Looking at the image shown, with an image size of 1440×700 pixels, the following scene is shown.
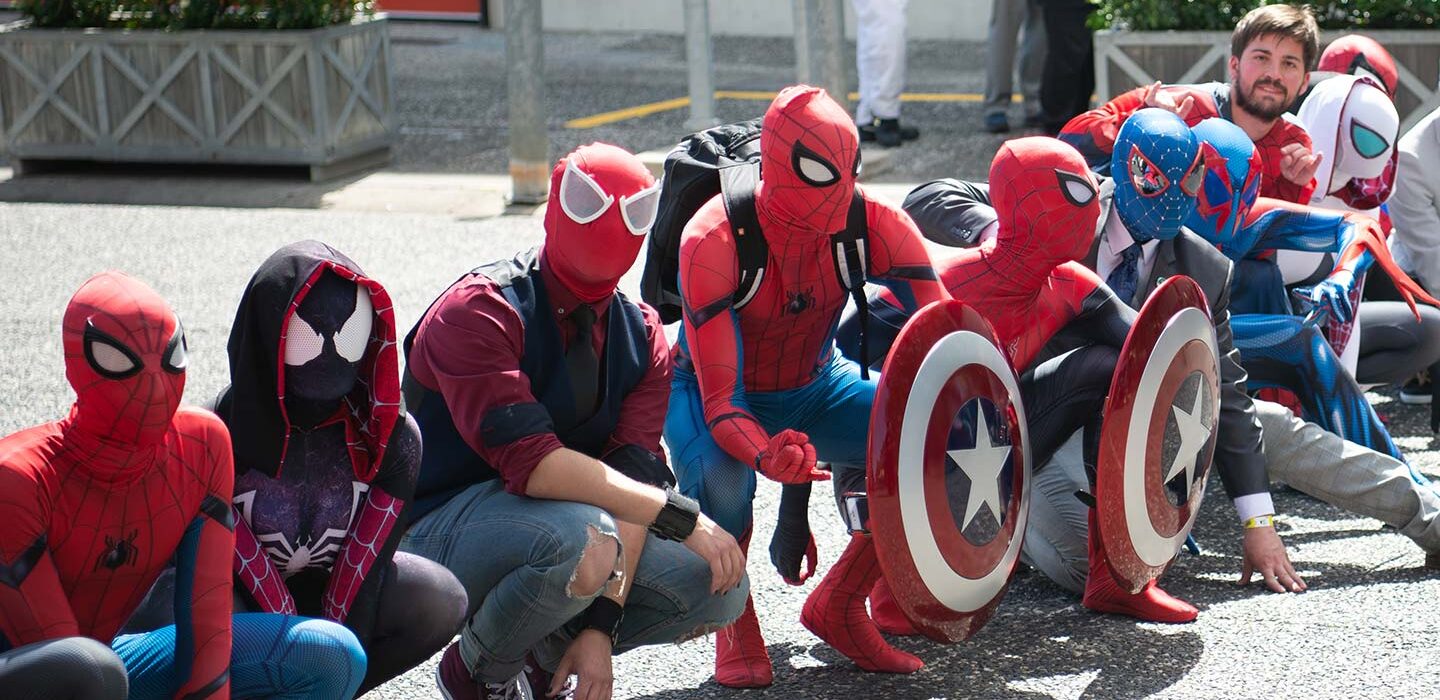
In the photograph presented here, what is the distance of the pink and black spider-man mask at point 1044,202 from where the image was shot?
146 inches

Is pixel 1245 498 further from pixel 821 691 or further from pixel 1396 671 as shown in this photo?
pixel 821 691

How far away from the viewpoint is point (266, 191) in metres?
9.24

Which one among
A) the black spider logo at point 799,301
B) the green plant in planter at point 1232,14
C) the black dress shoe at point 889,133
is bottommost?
the black dress shoe at point 889,133

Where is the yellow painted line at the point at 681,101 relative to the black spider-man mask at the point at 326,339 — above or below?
below

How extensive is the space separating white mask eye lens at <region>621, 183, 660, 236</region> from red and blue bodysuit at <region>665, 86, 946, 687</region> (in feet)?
0.88

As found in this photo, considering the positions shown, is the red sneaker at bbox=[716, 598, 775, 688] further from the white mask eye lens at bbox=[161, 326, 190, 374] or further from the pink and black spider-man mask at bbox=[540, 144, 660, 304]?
the white mask eye lens at bbox=[161, 326, 190, 374]

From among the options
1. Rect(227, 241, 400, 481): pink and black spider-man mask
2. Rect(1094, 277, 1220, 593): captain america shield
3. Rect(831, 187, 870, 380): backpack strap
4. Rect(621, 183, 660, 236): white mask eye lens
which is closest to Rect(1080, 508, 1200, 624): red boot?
Rect(1094, 277, 1220, 593): captain america shield

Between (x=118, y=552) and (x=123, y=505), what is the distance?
0.08 metres

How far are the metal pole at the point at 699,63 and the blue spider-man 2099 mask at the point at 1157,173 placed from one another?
5359mm

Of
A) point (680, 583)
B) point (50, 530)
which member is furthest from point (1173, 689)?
point (50, 530)

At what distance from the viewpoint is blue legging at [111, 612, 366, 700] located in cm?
288

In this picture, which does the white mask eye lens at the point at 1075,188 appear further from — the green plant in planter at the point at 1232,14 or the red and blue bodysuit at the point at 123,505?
the green plant in planter at the point at 1232,14

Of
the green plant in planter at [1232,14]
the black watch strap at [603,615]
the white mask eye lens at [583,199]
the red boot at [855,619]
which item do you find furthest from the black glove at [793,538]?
the green plant in planter at [1232,14]

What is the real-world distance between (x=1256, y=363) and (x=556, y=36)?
35.8ft
